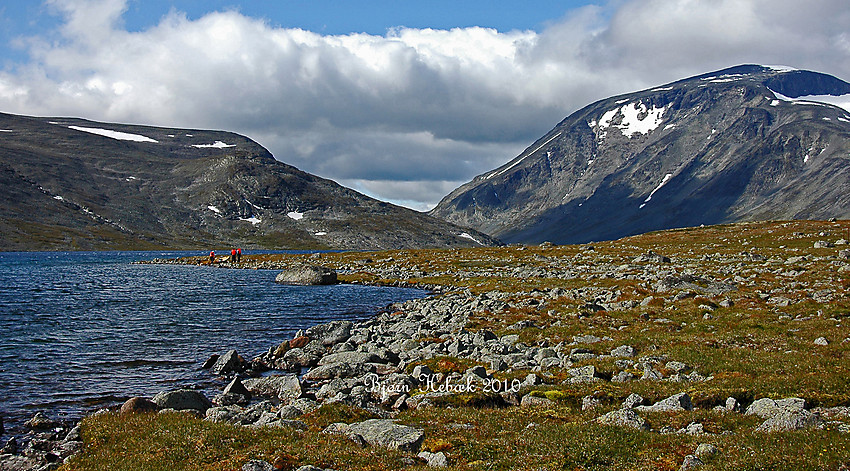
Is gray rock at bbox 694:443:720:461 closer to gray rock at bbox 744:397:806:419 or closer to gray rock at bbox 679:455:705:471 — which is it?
gray rock at bbox 679:455:705:471

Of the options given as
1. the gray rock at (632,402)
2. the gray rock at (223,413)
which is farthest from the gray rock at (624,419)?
the gray rock at (223,413)

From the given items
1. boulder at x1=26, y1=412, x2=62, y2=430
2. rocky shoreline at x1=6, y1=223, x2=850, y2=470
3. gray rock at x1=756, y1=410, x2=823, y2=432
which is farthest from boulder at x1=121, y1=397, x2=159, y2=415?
gray rock at x1=756, y1=410, x2=823, y2=432

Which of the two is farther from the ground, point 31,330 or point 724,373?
point 724,373

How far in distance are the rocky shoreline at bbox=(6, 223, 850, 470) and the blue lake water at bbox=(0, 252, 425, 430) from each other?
4.36 metres

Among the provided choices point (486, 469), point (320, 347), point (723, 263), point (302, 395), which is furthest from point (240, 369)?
point (723, 263)

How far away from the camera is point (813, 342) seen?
2588 centimetres

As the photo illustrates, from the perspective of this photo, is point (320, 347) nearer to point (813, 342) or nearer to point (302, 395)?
point (302, 395)

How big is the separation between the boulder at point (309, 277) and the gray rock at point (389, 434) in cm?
8108

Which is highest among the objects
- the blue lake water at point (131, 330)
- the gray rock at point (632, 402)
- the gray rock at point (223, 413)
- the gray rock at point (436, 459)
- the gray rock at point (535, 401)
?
the gray rock at point (632, 402)

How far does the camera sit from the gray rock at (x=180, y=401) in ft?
71.7

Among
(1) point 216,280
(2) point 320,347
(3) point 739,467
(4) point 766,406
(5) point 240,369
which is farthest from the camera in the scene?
(1) point 216,280

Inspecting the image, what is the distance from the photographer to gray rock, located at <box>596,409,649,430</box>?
16.1 m

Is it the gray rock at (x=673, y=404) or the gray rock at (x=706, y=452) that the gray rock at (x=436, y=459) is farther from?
the gray rock at (x=673, y=404)

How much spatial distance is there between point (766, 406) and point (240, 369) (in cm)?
2707
